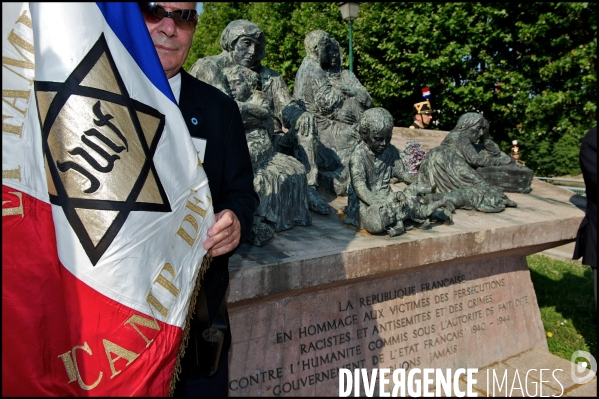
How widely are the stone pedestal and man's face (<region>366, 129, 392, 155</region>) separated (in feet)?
2.48

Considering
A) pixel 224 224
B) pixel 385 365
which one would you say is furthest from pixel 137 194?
pixel 385 365

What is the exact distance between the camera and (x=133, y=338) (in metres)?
1.53

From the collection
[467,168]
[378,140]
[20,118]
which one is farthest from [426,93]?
[20,118]

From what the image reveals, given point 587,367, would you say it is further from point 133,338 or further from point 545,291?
point 133,338

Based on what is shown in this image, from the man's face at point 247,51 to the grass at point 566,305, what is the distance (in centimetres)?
427

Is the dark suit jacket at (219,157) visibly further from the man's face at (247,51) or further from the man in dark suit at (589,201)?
the man in dark suit at (589,201)

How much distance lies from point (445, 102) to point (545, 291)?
399 inches

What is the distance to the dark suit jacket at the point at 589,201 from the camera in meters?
3.79

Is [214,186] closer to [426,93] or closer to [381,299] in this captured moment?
[381,299]

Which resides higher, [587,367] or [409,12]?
[409,12]

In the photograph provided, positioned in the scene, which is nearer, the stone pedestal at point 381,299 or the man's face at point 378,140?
the stone pedestal at point 381,299

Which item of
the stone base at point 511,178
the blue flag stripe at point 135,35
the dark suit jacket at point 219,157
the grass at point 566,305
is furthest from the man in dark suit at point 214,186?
the stone base at point 511,178

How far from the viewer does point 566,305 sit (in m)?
6.00

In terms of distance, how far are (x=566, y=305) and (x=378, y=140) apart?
12.9 feet
